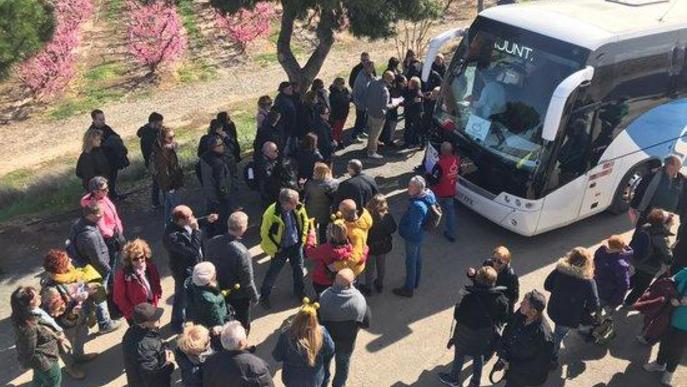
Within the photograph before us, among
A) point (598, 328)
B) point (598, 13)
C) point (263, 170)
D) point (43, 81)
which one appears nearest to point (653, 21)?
point (598, 13)

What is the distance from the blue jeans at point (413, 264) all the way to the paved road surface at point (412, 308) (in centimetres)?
22

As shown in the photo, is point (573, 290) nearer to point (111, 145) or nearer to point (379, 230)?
point (379, 230)

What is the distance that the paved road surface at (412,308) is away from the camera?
711cm

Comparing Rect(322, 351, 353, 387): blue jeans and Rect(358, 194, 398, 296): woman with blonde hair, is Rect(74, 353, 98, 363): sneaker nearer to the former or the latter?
Rect(322, 351, 353, 387): blue jeans

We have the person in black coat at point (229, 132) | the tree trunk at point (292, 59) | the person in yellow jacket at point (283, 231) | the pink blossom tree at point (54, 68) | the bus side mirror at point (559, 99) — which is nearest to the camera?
the person in yellow jacket at point (283, 231)

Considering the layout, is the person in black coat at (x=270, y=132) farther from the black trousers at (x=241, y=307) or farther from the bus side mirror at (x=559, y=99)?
the bus side mirror at (x=559, y=99)

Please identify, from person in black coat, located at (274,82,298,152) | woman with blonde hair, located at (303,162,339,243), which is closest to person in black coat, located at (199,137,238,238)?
woman with blonde hair, located at (303,162,339,243)

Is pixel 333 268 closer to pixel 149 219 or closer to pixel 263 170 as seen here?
pixel 263 170

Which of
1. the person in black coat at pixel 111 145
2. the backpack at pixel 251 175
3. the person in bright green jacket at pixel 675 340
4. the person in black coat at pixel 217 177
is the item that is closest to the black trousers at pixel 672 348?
the person in bright green jacket at pixel 675 340

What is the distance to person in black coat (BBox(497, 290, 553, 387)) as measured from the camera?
5738mm

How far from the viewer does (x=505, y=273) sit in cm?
660

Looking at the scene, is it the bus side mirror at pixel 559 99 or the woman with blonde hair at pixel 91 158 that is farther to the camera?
the woman with blonde hair at pixel 91 158

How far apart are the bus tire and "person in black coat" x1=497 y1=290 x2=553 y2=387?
476 centimetres

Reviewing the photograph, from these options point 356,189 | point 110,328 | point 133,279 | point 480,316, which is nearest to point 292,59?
point 356,189
